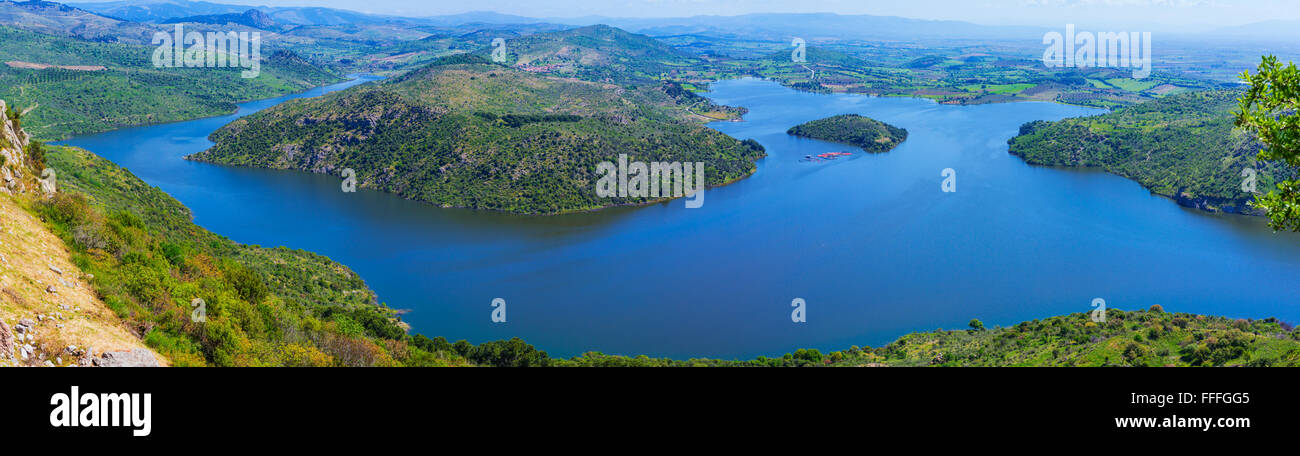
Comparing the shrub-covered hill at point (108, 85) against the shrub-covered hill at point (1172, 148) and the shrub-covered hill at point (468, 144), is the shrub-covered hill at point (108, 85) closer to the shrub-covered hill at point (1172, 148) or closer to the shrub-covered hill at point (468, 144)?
the shrub-covered hill at point (468, 144)

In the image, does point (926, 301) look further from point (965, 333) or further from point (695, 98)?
point (695, 98)

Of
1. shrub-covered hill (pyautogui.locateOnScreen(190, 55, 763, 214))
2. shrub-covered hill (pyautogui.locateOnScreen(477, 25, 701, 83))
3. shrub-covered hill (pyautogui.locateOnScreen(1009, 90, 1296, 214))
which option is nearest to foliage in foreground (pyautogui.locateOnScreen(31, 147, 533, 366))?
shrub-covered hill (pyautogui.locateOnScreen(190, 55, 763, 214))

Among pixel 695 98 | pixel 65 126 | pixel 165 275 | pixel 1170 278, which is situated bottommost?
pixel 1170 278

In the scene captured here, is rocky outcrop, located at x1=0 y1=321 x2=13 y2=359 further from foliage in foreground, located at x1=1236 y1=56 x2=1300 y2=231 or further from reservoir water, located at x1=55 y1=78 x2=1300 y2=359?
reservoir water, located at x1=55 y1=78 x2=1300 y2=359

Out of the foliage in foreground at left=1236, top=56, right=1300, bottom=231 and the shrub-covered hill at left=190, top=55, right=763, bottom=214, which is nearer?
the foliage in foreground at left=1236, top=56, right=1300, bottom=231

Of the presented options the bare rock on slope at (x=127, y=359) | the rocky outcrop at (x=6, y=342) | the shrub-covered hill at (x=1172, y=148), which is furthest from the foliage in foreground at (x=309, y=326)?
the shrub-covered hill at (x=1172, y=148)
